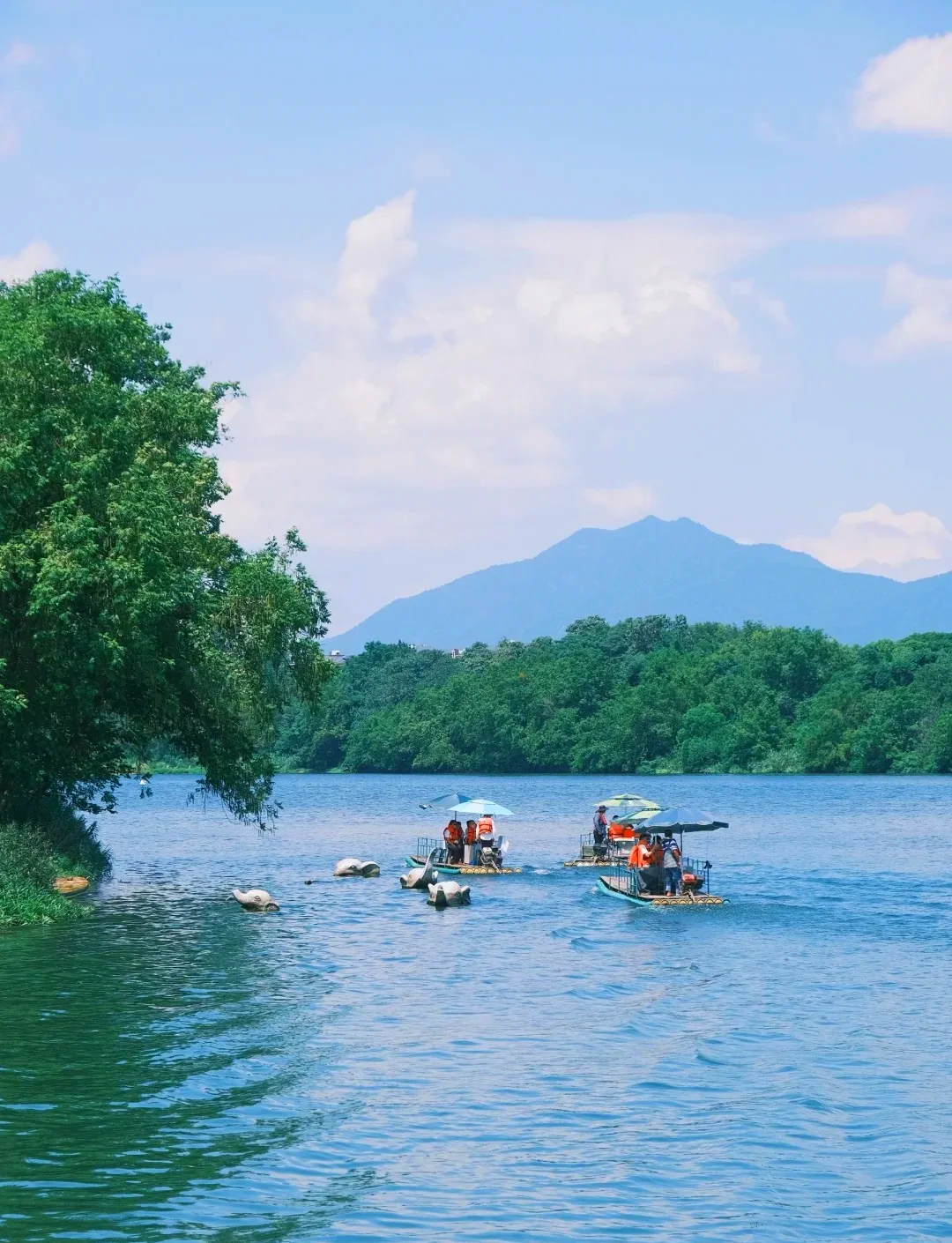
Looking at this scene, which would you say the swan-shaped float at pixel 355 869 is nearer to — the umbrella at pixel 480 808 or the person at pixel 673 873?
the umbrella at pixel 480 808

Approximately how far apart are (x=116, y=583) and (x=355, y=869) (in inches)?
850

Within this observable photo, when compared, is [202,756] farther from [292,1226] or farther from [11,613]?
[292,1226]

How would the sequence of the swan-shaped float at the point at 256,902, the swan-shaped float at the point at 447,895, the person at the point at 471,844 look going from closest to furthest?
the swan-shaped float at the point at 256,902 → the swan-shaped float at the point at 447,895 → the person at the point at 471,844

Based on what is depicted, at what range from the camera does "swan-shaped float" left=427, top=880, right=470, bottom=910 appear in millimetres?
45844

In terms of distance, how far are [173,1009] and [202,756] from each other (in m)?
19.0

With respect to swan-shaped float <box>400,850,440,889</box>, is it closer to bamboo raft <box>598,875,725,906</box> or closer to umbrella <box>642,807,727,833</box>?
bamboo raft <box>598,875,725,906</box>

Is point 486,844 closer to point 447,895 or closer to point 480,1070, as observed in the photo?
point 447,895

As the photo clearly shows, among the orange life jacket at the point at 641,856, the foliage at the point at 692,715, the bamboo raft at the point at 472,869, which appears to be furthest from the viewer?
the foliage at the point at 692,715

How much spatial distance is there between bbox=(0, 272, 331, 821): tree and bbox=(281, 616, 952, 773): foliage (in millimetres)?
104850

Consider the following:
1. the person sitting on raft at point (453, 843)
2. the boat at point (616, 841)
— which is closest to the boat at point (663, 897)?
the boat at point (616, 841)

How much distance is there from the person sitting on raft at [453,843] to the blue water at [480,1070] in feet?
27.5

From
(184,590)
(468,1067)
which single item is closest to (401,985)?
(468,1067)

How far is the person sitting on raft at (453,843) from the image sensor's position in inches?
2229

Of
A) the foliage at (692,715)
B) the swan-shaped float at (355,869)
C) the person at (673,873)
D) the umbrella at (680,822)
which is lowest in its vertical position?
the swan-shaped float at (355,869)
